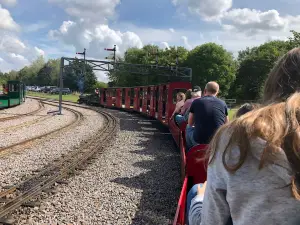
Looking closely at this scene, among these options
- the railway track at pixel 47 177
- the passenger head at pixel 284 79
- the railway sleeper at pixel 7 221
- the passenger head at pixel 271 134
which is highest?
the passenger head at pixel 284 79

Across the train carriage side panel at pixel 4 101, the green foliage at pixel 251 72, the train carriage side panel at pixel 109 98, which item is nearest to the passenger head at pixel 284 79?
the train carriage side panel at pixel 4 101

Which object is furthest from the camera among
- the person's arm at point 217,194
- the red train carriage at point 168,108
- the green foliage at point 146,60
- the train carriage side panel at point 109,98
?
the green foliage at point 146,60

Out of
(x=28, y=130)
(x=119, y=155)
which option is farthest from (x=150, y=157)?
(x=28, y=130)

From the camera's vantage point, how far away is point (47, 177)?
7105mm

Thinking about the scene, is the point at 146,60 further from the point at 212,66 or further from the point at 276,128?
the point at 276,128

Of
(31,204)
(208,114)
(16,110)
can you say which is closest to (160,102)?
(208,114)

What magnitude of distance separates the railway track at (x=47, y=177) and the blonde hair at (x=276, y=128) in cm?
443

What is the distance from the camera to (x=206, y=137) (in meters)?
5.14

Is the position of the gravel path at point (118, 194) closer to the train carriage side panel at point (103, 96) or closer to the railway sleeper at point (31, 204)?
the railway sleeper at point (31, 204)

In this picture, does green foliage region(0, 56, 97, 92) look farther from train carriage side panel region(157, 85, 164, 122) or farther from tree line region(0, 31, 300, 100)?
train carriage side panel region(157, 85, 164, 122)

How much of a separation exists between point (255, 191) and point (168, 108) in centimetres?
1323

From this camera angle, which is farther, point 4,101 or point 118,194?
point 4,101

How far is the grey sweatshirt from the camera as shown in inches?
47.6

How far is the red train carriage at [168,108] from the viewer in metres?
4.14
